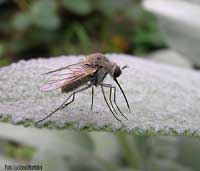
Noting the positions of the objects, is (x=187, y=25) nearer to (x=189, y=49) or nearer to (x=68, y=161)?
(x=189, y=49)

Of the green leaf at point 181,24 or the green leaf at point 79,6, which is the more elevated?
the green leaf at point 79,6

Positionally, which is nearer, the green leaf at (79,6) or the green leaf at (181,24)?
the green leaf at (181,24)

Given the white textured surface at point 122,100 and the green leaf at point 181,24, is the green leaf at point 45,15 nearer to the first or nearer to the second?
the green leaf at point 181,24

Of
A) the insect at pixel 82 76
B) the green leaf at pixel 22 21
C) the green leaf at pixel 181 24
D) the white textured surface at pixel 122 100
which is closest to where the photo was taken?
the white textured surface at pixel 122 100

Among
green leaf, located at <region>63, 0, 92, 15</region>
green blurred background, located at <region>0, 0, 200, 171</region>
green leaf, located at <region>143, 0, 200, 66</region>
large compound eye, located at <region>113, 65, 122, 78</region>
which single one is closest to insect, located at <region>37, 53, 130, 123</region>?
large compound eye, located at <region>113, 65, 122, 78</region>

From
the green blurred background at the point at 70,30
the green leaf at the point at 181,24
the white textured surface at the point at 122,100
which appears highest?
the green blurred background at the point at 70,30

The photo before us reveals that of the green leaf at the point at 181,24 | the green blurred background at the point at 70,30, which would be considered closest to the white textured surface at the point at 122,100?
the green leaf at the point at 181,24

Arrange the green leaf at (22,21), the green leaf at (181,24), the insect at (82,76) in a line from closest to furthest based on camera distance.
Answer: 1. the insect at (82,76)
2. the green leaf at (181,24)
3. the green leaf at (22,21)
